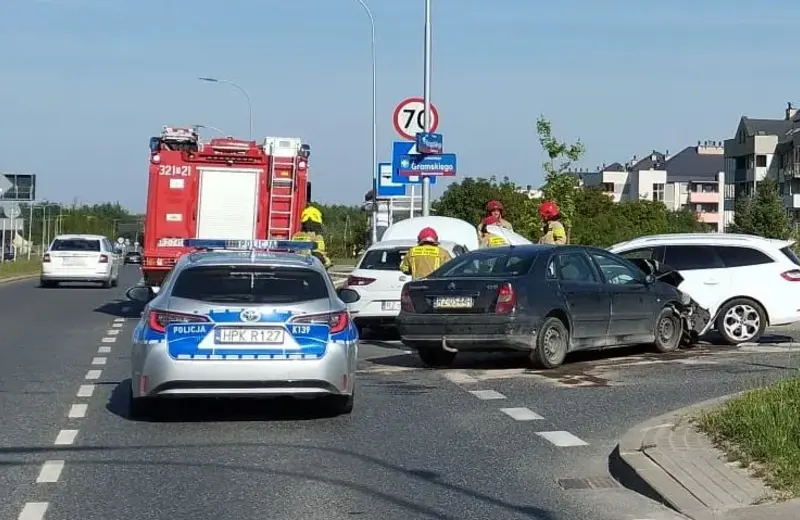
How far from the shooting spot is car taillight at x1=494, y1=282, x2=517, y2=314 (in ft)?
46.5

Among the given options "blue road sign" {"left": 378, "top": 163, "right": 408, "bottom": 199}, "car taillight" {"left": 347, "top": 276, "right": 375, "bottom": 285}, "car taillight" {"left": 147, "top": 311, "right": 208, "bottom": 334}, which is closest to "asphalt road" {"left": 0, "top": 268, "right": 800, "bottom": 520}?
"car taillight" {"left": 147, "top": 311, "right": 208, "bottom": 334}

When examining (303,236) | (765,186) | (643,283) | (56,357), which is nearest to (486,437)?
(643,283)

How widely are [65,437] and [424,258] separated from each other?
7.62 m

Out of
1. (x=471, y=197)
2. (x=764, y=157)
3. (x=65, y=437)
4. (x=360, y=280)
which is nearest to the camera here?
(x=65, y=437)

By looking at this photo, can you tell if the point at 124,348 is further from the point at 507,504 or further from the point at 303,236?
the point at 507,504

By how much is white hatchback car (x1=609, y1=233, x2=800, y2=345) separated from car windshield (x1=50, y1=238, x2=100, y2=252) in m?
24.9

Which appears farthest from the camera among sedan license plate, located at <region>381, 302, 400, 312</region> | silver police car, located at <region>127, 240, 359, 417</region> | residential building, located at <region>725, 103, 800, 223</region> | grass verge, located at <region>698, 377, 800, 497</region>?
residential building, located at <region>725, 103, 800, 223</region>

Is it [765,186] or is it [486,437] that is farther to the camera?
[765,186]

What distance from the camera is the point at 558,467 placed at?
352 inches

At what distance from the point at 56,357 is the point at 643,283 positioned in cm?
756

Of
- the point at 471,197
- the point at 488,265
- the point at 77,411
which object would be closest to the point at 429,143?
the point at 488,265

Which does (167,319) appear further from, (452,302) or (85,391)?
(452,302)

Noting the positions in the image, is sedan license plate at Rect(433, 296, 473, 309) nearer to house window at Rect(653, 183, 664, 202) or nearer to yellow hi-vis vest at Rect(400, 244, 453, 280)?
yellow hi-vis vest at Rect(400, 244, 453, 280)

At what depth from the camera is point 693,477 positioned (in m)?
7.84
